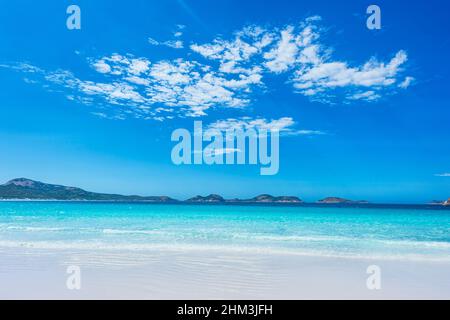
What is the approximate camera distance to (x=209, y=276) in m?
7.55

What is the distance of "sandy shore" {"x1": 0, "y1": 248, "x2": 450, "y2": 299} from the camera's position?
6.28 m

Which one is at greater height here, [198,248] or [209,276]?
[209,276]

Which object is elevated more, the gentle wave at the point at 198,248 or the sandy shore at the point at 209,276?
the sandy shore at the point at 209,276

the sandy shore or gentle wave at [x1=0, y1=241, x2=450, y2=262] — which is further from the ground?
the sandy shore

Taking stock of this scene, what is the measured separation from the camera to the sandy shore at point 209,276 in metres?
6.28

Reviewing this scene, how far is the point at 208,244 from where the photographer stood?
42.4 feet

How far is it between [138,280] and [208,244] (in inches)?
240

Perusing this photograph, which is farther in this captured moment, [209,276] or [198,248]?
[198,248]

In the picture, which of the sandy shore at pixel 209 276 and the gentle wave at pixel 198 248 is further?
the gentle wave at pixel 198 248

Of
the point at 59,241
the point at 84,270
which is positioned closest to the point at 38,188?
the point at 59,241

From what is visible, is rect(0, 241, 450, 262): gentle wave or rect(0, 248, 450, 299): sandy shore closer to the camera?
rect(0, 248, 450, 299): sandy shore
